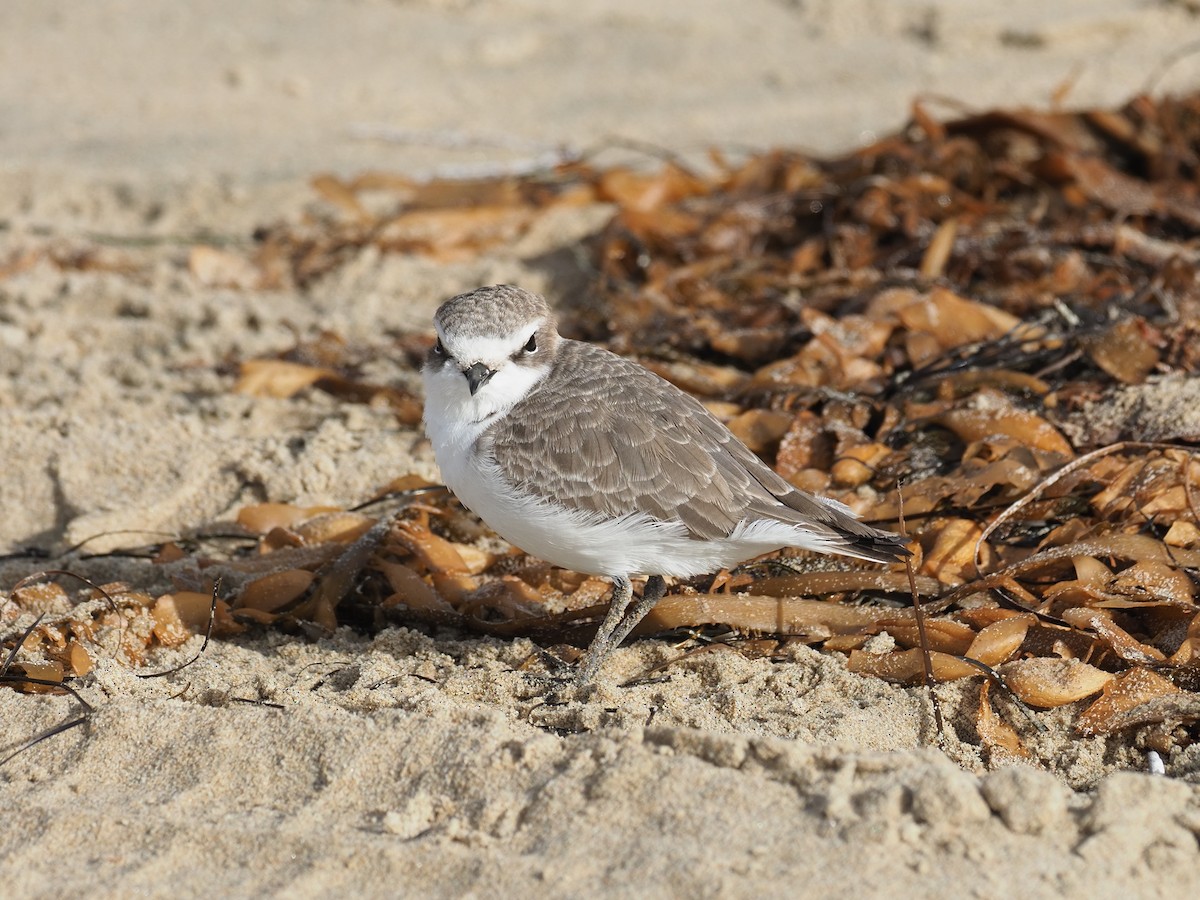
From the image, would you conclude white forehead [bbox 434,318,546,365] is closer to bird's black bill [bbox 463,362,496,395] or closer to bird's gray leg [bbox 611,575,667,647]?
bird's black bill [bbox 463,362,496,395]

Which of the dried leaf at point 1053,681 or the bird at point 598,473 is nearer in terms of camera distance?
the dried leaf at point 1053,681

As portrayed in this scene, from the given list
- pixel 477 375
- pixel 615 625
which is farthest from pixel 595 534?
pixel 477 375

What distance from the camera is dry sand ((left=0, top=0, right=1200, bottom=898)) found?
289cm

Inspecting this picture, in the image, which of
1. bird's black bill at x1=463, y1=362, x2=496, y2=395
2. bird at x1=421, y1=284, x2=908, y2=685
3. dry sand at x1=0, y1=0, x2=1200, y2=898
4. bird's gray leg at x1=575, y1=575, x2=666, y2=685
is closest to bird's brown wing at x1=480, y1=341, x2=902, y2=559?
bird at x1=421, y1=284, x2=908, y2=685

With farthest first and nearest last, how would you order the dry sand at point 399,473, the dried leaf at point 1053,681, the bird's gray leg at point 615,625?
the bird's gray leg at point 615,625 < the dried leaf at point 1053,681 < the dry sand at point 399,473

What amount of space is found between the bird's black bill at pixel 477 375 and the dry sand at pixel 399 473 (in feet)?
3.00

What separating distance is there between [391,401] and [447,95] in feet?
14.3

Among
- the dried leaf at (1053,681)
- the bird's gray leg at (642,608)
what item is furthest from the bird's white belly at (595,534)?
the dried leaf at (1053,681)

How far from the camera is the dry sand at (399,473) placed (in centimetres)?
289

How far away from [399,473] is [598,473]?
1.46m

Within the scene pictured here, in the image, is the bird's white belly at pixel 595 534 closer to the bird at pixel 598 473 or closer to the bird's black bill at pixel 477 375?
the bird at pixel 598 473

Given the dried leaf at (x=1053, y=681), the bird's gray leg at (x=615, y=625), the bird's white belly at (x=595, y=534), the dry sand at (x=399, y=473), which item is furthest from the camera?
the bird's gray leg at (x=615, y=625)

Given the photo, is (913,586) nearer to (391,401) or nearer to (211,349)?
(391,401)

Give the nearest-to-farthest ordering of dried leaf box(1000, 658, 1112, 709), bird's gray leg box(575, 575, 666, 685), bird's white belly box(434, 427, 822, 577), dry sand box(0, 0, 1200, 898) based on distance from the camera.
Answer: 1. dry sand box(0, 0, 1200, 898)
2. dried leaf box(1000, 658, 1112, 709)
3. bird's white belly box(434, 427, 822, 577)
4. bird's gray leg box(575, 575, 666, 685)
